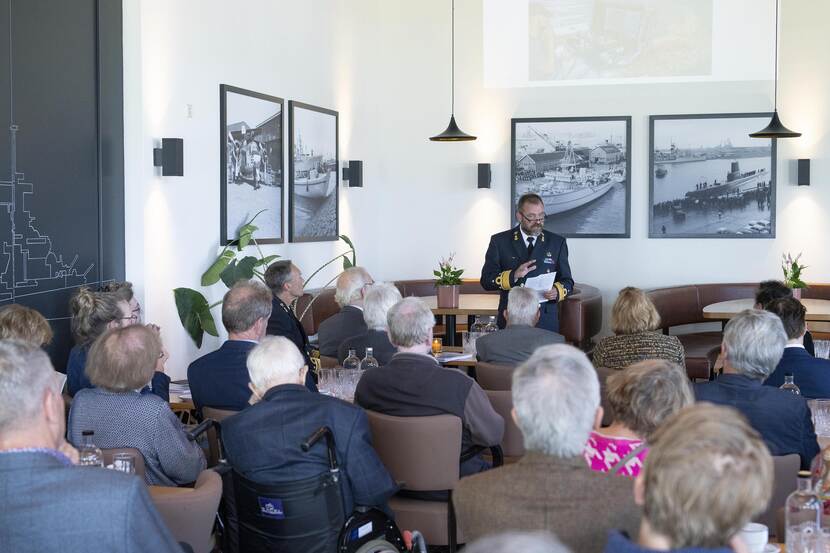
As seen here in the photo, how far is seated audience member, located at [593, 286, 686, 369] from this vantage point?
5352 mm

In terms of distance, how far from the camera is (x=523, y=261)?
7.85m

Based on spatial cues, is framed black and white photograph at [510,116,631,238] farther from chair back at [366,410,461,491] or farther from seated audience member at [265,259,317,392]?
chair back at [366,410,461,491]

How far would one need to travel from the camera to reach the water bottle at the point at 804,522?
269 cm

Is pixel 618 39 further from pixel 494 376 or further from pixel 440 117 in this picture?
pixel 494 376

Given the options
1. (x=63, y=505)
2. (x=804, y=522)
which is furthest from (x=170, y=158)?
(x=804, y=522)

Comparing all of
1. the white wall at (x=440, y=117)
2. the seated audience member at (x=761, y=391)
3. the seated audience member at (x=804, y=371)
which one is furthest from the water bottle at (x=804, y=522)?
the white wall at (x=440, y=117)

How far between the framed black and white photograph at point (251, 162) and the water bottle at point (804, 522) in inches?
240

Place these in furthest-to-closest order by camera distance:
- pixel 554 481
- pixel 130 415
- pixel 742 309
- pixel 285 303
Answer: pixel 742 309, pixel 285 303, pixel 130 415, pixel 554 481

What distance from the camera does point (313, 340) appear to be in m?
9.17

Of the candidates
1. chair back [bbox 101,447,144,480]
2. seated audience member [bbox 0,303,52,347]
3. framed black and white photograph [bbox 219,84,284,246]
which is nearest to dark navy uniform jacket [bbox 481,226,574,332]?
framed black and white photograph [bbox 219,84,284,246]

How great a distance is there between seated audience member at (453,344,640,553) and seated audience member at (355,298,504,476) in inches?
58.3

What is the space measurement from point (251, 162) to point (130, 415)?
5208mm

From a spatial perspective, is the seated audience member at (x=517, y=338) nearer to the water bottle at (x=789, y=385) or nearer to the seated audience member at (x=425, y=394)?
the seated audience member at (x=425, y=394)

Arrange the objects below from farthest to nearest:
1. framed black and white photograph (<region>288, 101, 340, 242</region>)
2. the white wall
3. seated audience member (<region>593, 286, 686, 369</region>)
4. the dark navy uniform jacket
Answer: framed black and white photograph (<region>288, 101, 340, 242</region>), the white wall, the dark navy uniform jacket, seated audience member (<region>593, 286, 686, 369</region>)
